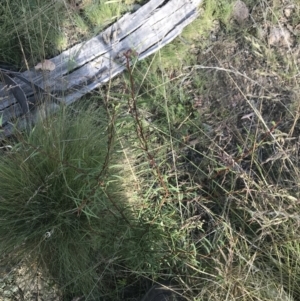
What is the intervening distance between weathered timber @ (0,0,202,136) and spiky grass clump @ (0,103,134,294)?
59cm

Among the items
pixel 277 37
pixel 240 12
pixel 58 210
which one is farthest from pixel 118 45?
pixel 58 210

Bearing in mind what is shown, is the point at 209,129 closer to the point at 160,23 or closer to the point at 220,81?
the point at 220,81

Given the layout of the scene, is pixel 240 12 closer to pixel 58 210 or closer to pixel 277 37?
pixel 277 37

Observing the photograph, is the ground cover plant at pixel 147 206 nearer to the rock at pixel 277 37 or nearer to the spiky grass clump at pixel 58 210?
the spiky grass clump at pixel 58 210

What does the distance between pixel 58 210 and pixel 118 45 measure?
50.4 inches

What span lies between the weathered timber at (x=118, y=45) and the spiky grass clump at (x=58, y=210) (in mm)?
594

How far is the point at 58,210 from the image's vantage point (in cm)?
245

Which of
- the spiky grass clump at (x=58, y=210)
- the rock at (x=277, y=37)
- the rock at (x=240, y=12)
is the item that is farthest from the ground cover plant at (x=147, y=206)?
the rock at (x=240, y=12)

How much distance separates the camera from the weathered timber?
9.94 feet

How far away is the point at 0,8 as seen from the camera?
314 centimetres

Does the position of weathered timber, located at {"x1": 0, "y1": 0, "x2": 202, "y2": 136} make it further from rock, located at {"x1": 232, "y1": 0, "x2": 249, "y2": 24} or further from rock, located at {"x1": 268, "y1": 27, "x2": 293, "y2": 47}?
rock, located at {"x1": 268, "y1": 27, "x2": 293, "y2": 47}

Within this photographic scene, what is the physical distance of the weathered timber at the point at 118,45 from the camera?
Result: 9.94 ft

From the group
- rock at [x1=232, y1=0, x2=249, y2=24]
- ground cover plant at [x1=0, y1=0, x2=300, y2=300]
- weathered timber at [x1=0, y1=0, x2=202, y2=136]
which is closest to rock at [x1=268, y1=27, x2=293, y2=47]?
rock at [x1=232, y1=0, x2=249, y2=24]

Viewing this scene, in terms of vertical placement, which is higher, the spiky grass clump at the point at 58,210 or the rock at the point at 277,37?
the spiky grass clump at the point at 58,210
